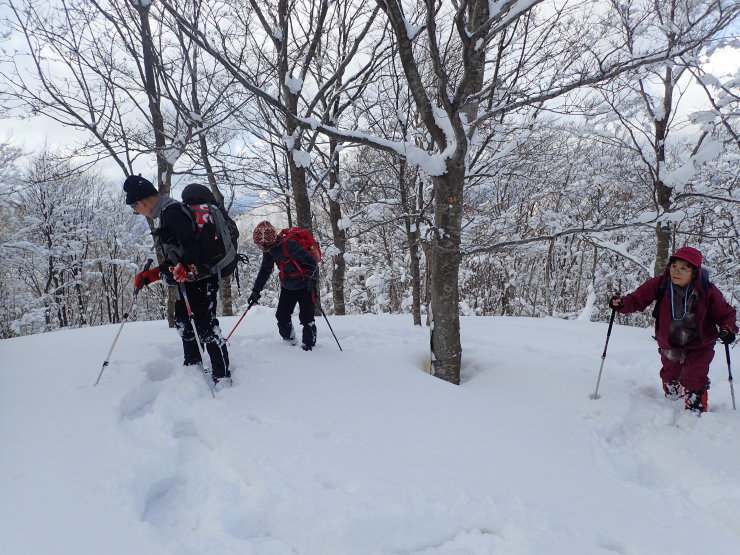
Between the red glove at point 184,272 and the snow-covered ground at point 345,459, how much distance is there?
1.03 meters

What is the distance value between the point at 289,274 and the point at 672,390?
14.9 ft

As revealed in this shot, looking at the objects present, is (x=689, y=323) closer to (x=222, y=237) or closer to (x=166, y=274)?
(x=222, y=237)

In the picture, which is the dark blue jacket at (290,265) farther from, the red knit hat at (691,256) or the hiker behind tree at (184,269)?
the red knit hat at (691,256)

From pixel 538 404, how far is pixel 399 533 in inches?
104

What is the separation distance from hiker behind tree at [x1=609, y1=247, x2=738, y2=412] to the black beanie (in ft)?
16.8

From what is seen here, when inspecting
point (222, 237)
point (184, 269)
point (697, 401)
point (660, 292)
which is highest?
point (222, 237)

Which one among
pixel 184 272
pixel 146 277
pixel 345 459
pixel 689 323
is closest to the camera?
pixel 345 459

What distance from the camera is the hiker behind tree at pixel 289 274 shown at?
476 cm

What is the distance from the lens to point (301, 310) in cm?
499

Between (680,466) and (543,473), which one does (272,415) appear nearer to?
(543,473)

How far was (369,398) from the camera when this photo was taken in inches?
146

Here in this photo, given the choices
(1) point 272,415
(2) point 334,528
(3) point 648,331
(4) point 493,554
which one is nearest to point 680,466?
(4) point 493,554

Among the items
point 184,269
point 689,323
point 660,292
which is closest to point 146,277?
point 184,269

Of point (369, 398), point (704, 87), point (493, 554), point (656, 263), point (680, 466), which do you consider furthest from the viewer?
point (656, 263)
